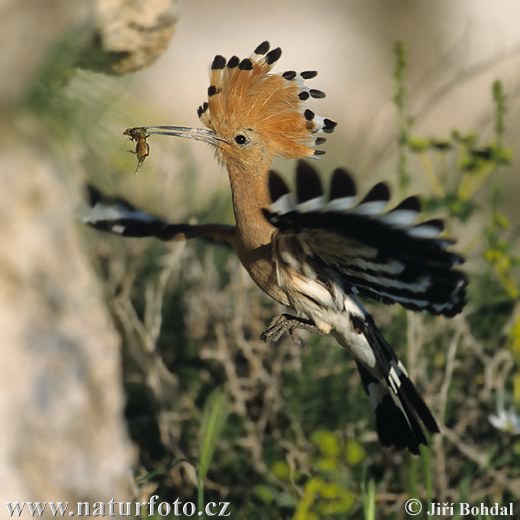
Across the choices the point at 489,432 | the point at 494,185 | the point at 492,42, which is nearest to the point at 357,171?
the point at 494,185

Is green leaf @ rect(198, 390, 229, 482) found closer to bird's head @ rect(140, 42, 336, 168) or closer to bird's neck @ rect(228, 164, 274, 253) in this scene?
bird's neck @ rect(228, 164, 274, 253)

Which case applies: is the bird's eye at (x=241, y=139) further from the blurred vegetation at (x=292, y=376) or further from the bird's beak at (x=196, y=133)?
the blurred vegetation at (x=292, y=376)

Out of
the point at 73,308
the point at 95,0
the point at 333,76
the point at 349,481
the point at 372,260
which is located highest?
the point at 333,76

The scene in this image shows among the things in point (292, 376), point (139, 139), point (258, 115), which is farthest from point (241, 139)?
point (292, 376)

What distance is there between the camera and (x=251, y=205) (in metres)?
2.20

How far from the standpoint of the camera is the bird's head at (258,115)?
2.16 metres

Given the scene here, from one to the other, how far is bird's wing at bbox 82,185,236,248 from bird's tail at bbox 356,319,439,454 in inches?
16.0

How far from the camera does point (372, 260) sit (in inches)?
76.8

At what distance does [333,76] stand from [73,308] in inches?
187

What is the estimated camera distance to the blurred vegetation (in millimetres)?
2465

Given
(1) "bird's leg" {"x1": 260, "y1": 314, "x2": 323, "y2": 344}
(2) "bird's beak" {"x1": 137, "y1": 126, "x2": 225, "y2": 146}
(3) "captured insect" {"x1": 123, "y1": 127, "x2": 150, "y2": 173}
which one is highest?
(2) "bird's beak" {"x1": 137, "y1": 126, "x2": 225, "y2": 146}

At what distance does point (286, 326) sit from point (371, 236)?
1.22 feet

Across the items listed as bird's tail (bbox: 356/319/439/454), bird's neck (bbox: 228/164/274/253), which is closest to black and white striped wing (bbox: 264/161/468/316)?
bird's neck (bbox: 228/164/274/253)

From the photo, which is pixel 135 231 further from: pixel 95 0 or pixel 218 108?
pixel 95 0
